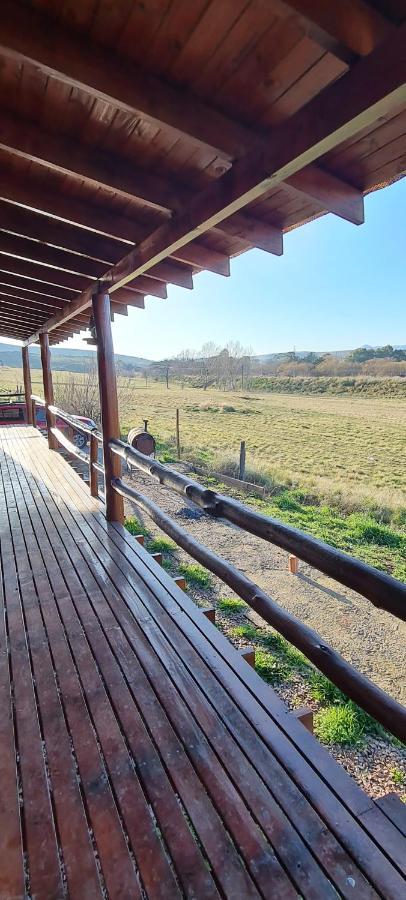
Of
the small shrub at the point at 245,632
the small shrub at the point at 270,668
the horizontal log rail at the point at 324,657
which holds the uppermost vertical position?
the horizontal log rail at the point at 324,657

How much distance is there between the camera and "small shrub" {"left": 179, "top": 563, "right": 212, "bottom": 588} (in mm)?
5320

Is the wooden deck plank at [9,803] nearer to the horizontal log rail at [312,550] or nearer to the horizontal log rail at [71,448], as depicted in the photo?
the horizontal log rail at [312,550]

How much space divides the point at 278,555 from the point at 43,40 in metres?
6.44

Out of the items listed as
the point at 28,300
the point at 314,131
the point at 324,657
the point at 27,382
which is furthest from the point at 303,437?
the point at 314,131

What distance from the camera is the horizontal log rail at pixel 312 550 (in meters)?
1.05

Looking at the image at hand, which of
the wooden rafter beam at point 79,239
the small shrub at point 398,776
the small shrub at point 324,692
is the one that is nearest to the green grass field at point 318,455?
the small shrub at point 324,692

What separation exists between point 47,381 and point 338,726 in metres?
6.22

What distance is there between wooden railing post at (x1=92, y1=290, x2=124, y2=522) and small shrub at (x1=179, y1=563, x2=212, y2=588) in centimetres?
200

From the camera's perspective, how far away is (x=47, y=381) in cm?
699

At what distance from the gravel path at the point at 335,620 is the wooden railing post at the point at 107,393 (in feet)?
6.11

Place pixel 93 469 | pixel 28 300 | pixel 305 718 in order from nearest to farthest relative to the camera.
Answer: pixel 305 718, pixel 93 469, pixel 28 300

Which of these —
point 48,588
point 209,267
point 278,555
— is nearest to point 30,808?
point 48,588

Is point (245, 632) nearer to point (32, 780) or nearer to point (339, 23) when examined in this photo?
point (32, 780)

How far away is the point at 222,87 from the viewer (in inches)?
53.0
